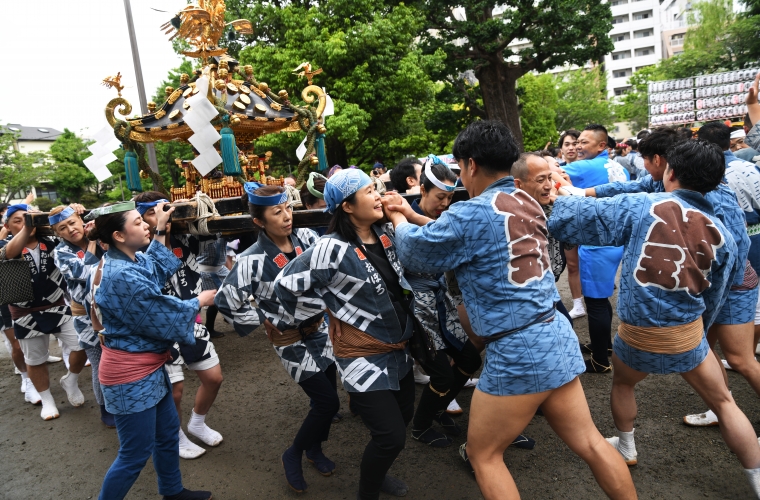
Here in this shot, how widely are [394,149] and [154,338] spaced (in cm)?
1513

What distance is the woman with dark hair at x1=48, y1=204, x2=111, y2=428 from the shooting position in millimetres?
4000

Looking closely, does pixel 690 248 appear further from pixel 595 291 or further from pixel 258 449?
pixel 258 449

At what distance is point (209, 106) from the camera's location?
13.2 ft

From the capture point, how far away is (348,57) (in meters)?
13.7

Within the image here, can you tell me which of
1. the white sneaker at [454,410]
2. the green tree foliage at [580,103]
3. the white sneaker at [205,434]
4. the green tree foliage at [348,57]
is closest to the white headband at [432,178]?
the white sneaker at [454,410]

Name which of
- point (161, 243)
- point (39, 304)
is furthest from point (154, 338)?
point (39, 304)

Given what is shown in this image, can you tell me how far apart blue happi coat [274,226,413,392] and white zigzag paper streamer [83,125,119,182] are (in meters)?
3.25

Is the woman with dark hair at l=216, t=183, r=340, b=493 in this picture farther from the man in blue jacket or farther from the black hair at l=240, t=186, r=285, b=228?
the man in blue jacket

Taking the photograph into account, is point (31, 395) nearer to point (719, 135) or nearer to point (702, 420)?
point (702, 420)

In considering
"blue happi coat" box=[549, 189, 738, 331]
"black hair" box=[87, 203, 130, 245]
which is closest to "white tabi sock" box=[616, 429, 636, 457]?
"blue happi coat" box=[549, 189, 738, 331]

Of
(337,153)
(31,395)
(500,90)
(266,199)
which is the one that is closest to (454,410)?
(266,199)

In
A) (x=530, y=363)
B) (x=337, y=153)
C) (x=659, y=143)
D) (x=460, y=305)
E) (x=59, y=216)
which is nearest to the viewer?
(x=530, y=363)

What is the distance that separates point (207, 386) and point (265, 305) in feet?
3.52

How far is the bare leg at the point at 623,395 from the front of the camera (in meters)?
2.77
